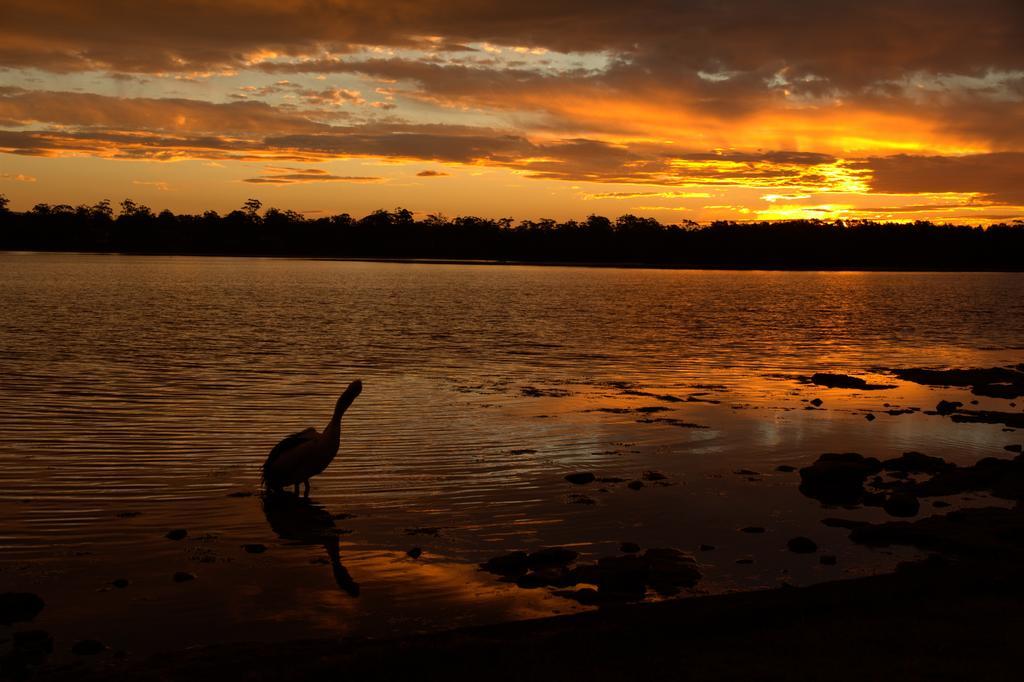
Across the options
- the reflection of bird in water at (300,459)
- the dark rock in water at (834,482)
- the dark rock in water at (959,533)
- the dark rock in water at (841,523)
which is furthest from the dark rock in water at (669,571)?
the reflection of bird in water at (300,459)

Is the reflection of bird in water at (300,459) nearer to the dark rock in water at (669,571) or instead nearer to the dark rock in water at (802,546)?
the dark rock in water at (669,571)

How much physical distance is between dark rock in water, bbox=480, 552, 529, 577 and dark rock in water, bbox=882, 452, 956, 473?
8961 millimetres

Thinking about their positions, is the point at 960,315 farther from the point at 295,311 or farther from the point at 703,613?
the point at 703,613

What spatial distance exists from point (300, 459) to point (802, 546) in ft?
23.5

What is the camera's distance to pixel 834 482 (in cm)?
1472

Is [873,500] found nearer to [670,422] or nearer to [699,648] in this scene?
[670,422]

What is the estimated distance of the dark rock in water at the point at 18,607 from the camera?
8633 mm

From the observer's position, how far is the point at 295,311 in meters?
62.4

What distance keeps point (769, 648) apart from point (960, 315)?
75.9 m

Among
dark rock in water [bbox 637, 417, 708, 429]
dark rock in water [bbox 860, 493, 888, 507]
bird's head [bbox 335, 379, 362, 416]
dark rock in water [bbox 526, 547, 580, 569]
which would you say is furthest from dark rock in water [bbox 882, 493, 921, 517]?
bird's head [bbox 335, 379, 362, 416]

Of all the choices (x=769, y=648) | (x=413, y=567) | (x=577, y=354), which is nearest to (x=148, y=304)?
(x=577, y=354)

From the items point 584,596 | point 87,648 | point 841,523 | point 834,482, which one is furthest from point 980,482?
point 87,648

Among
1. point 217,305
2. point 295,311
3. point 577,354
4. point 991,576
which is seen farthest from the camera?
point 217,305

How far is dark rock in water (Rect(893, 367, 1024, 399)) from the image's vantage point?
90.8 ft
